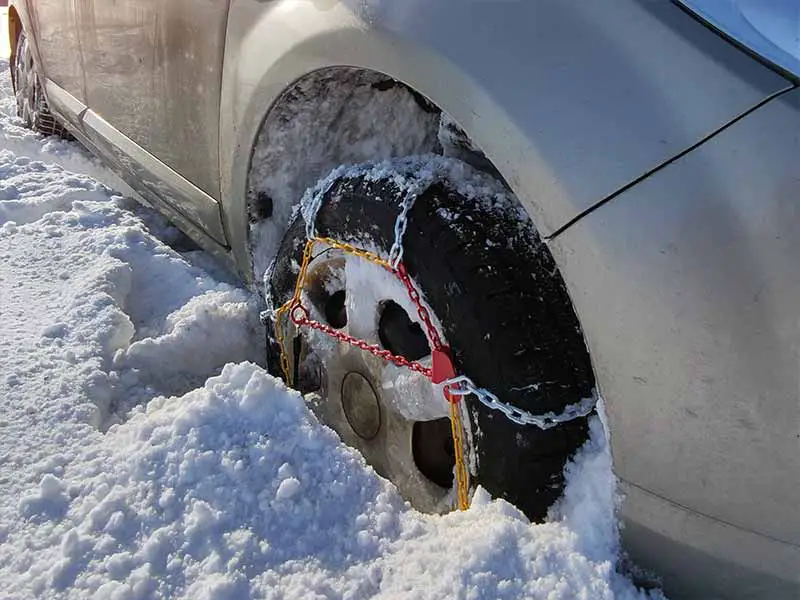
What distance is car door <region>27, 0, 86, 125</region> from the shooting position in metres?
2.93

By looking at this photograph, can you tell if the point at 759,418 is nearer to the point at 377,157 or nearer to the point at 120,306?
the point at 377,157

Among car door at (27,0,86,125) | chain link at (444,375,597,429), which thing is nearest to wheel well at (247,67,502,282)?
chain link at (444,375,597,429)

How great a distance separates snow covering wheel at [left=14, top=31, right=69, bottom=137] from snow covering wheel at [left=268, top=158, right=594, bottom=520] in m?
2.62

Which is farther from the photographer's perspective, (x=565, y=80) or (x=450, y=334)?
(x=450, y=334)

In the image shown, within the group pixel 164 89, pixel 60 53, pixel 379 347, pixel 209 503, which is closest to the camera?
pixel 209 503

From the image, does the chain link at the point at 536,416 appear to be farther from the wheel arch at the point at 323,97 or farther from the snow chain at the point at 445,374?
the wheel arch at the point at 323,97

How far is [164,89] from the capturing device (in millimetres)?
2219

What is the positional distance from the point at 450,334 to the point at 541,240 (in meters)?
0.22

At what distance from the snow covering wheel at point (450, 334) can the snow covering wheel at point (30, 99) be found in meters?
2.62

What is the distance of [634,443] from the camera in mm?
1153

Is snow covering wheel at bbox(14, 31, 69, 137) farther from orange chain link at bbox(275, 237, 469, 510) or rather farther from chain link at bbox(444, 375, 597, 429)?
chain link at bbox(444, 375, 597, 429)

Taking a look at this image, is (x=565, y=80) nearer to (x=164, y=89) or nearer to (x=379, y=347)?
(x=379, y=347)

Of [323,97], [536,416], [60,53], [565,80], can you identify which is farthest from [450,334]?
[60,53]

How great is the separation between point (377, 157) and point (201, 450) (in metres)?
0.75
